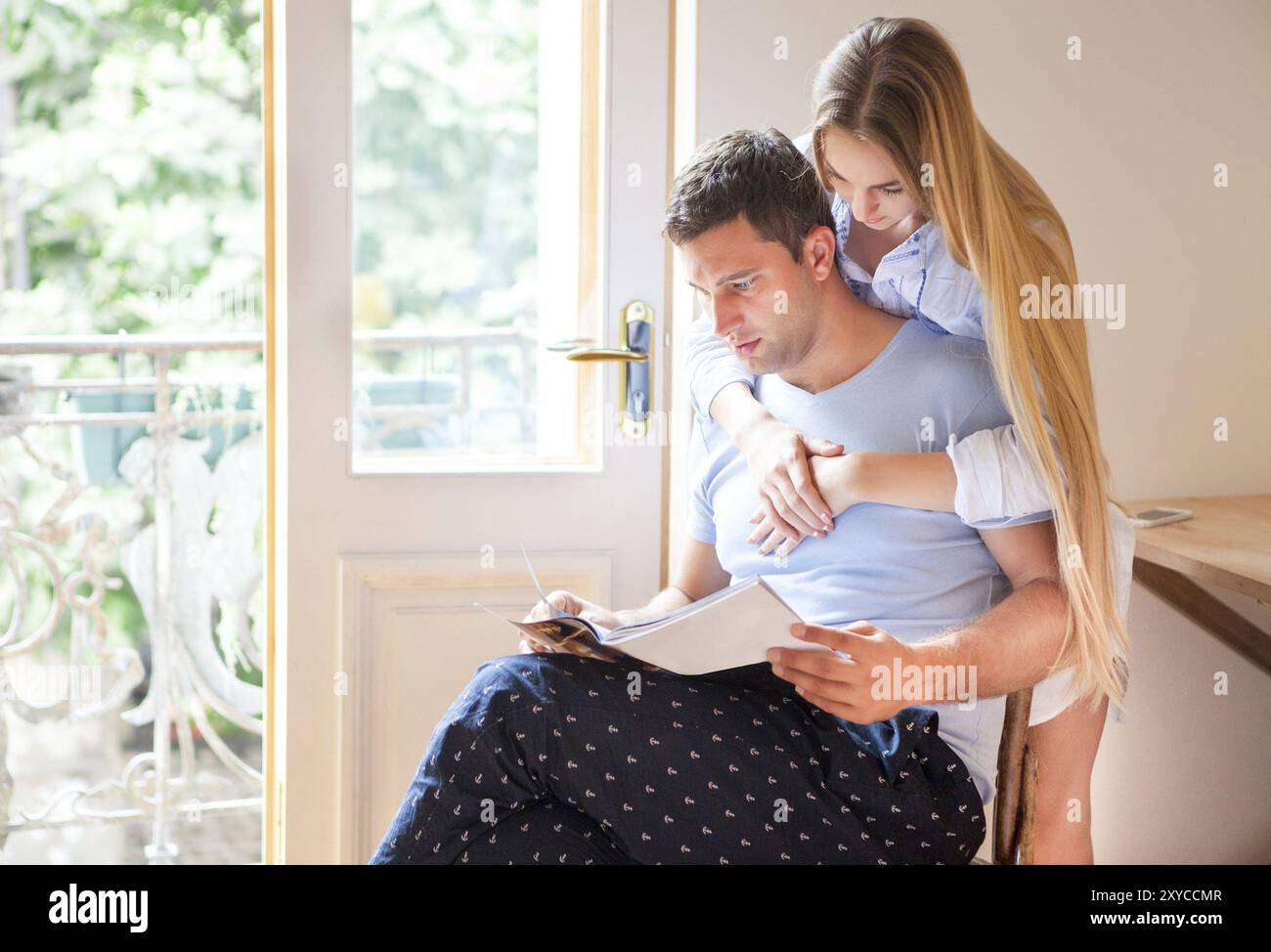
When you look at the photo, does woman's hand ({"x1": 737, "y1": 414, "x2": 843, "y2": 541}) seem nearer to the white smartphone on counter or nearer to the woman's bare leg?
the woman's bare leg

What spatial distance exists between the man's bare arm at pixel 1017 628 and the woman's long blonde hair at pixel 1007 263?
0.09 feet

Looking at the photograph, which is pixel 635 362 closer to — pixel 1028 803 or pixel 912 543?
pixel 912 543

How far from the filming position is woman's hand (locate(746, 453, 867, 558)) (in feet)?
4.31

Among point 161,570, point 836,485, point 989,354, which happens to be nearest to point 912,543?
point 836,485

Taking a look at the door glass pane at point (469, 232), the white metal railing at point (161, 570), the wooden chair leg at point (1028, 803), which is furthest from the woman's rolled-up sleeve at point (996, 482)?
the white metal railing at point (161, 570)

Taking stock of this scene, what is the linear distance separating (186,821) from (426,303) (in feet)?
5.37

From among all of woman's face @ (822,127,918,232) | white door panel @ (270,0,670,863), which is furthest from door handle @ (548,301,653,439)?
woman's face @ (822,127,918,232)

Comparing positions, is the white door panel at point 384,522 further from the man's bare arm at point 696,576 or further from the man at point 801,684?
the man at point 801,684

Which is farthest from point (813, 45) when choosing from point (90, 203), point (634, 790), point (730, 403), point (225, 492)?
point (90, 203)

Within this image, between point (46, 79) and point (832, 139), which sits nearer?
point (832, 139)

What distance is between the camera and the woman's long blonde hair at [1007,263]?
49.5 inches

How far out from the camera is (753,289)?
1.40m

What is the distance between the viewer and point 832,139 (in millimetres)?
1361
